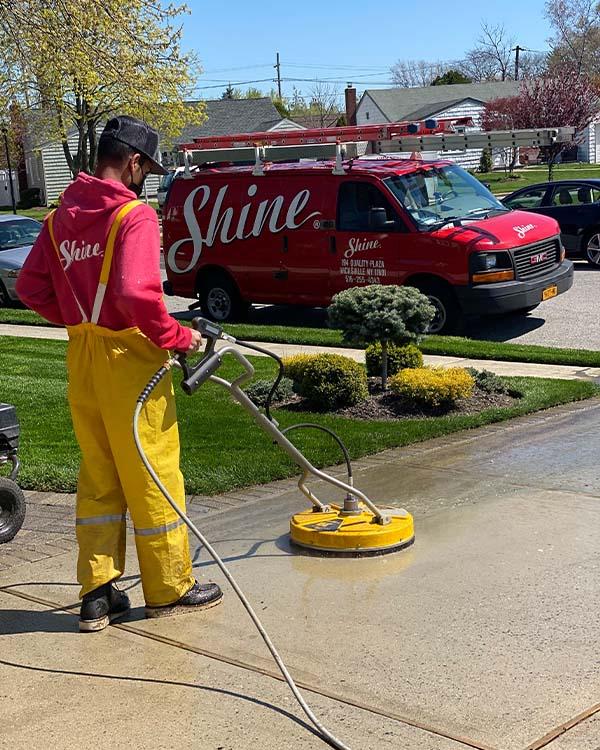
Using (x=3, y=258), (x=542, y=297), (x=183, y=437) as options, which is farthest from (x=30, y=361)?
(x=3, y=258)

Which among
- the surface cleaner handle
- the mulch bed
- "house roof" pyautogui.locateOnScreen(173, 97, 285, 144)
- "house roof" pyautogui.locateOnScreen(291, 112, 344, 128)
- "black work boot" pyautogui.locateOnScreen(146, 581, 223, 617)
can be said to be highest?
"house roof" pyautogui.locateOnScreen(291, 112, 344, 128)

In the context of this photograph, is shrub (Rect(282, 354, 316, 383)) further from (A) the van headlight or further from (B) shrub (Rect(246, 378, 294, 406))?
(A) the van headlight

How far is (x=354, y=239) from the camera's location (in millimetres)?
14164

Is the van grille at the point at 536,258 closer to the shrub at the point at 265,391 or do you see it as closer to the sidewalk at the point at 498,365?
the sidewalk at the point at 498,365

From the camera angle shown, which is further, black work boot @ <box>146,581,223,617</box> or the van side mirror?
the van side mirror

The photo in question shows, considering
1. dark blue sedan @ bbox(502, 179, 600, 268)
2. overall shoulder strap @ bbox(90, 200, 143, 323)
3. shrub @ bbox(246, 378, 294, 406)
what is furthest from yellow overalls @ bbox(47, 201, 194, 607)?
dark blue sedan @ bbox(502, 179, 600, 268)

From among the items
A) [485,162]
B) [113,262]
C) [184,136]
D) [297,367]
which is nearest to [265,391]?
[297,367]

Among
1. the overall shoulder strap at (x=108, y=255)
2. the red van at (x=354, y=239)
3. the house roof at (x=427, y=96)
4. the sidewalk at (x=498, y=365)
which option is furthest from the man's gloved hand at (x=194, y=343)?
the house roof at (x=427, y=96)

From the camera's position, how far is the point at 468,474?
23.3ft

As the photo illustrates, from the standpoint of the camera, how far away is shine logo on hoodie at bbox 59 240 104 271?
4598 millimetres

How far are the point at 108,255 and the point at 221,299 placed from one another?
11.2 metres

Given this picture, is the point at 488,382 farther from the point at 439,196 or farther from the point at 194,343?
the point at 194,343

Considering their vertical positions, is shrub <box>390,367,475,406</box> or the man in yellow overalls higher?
the man in yellow overalls

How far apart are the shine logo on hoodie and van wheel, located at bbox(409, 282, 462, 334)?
29.8ft
